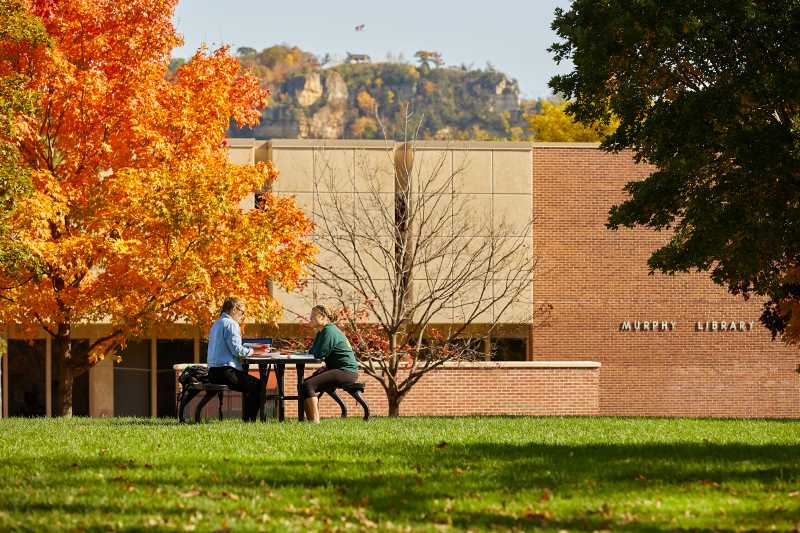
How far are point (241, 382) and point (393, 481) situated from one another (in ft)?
22.0

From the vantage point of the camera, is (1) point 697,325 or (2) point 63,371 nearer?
(2) point 63,371

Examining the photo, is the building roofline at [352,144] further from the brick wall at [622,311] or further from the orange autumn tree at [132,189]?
the orange autumn tree at [132,189]

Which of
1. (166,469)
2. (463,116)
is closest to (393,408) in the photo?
(166,469)

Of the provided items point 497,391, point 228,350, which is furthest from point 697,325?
point 228,350

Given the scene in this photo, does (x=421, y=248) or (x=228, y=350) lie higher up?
(x=421, y=248)

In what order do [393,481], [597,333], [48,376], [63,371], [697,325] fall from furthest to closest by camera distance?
[48,376] → [697,325] → [597,333] → [63,371] → [393,481]

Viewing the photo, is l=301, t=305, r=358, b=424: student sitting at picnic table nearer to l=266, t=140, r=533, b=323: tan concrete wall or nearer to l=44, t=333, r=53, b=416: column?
l=266, t=140, r=533, b=323: tan concrete wall

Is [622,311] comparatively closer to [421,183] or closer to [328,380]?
[421,183]

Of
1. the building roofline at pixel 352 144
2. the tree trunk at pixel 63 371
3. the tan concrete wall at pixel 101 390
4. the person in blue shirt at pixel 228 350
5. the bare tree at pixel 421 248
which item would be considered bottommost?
the tan concrete wall at pixel 101 390

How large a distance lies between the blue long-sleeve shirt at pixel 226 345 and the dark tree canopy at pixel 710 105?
6364 mm

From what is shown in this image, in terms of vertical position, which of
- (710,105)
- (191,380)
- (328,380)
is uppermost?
(710,105)

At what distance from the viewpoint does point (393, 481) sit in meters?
9.56

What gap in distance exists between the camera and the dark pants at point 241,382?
15.9m

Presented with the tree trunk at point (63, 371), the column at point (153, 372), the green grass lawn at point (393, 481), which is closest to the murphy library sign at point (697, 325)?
the column at point (153, 372)
